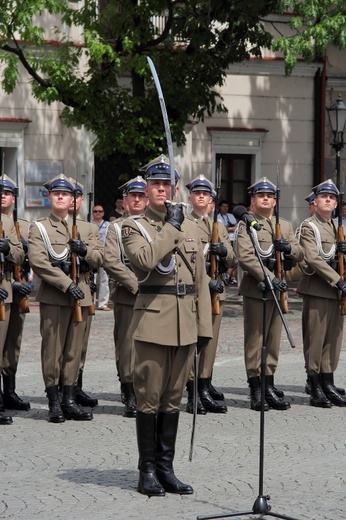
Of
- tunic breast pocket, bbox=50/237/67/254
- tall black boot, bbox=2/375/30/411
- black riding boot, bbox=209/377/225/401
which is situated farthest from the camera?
black riding boot, bbox=209/377/225/401

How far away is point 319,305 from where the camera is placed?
11773mm

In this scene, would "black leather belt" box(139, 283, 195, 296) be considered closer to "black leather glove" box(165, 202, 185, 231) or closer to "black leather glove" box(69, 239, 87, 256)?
"black leather glove" box(165, 202, 185, 231)

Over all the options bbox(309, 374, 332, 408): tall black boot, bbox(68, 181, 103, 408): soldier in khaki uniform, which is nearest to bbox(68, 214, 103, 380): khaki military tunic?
bbox(68, 181, 103, 408): soldier in khaki uniform

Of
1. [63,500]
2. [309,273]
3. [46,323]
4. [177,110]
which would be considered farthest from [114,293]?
[177,110]

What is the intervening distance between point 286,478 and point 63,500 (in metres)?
1.58

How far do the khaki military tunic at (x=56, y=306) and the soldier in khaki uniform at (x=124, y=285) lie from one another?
164 millimetres

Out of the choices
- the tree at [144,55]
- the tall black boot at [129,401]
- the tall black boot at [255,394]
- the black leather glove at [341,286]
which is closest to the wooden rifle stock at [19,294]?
the tall black boot at [129,401]

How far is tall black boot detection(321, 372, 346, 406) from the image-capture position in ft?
38.1

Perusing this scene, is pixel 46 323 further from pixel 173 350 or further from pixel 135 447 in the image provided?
pixel 173 350

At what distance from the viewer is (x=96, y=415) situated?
35.9ft

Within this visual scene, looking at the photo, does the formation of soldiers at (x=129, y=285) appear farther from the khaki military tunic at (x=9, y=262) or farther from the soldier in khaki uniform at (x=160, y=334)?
the soldier in khaki uniform at (x=160, y=334)

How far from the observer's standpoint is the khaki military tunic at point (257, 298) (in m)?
11.4

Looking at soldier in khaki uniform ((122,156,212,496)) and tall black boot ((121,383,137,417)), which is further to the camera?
tall black boot ((121,383,137,417))

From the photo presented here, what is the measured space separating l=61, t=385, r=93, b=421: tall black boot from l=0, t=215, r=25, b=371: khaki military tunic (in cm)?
64
